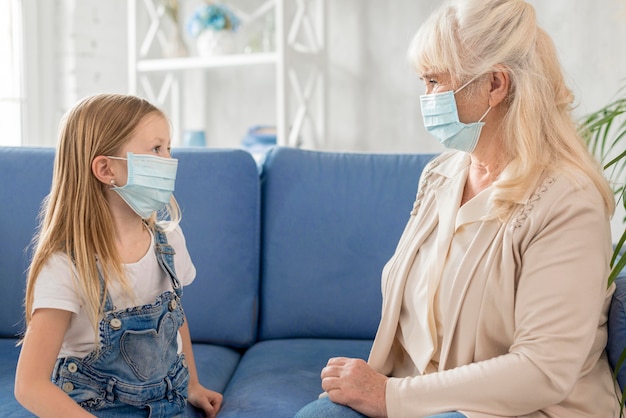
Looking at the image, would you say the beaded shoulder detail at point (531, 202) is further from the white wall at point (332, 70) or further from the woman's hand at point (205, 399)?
the white wall at point (332, 70)

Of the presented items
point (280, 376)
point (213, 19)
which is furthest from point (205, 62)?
point (280, 376)

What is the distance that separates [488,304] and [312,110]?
2.11 metres

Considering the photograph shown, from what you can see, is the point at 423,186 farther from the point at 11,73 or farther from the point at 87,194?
the point at 11,73

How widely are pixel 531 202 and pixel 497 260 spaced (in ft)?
0.37

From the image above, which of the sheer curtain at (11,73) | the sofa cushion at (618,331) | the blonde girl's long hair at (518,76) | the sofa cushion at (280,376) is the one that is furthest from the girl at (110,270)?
the sheer curtain at (11,73)

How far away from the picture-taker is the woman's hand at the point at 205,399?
5.09 feet

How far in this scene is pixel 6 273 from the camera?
1.98m

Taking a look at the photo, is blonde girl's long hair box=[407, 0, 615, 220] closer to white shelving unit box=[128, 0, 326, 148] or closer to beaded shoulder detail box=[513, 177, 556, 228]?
beaded shoulder detail box=[513, 177, 556, 228]

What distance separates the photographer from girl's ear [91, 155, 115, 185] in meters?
1.40

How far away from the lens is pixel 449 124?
4.56 feet

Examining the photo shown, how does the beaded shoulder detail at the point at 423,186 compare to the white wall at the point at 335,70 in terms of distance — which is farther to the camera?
the white wall at the point at 335,70

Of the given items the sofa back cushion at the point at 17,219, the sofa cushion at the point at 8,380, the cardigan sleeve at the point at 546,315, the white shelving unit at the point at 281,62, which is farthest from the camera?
the white shelving unit at the point at 281,62

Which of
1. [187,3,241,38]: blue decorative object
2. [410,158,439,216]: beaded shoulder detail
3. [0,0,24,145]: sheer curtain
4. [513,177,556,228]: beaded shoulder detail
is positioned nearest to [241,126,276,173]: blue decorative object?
[187,3,241,38]: blue decorative object

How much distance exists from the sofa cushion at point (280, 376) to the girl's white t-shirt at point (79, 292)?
190 millimetres
